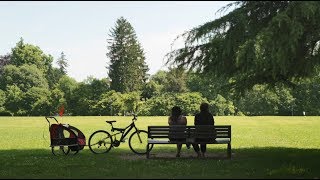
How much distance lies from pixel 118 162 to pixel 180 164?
65.8 inches

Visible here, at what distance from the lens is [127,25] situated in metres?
87.2

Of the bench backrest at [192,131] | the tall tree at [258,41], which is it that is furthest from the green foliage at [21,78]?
the tall tree at [258,41]

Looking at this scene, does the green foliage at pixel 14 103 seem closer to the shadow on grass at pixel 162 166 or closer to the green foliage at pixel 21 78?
the green foliage at pixel 21 78

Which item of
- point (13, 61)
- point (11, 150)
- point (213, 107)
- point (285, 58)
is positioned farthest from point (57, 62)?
point (285, 58)

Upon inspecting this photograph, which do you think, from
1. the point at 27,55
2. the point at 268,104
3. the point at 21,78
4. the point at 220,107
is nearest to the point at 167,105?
the point at 220,107

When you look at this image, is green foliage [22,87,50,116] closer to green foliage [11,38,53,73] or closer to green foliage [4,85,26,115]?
green foliage [4,85,26,115]

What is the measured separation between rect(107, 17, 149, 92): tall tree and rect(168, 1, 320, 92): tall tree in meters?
70.0

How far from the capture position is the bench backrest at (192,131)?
12.1 meters

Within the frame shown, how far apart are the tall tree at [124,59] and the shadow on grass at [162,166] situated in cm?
6736

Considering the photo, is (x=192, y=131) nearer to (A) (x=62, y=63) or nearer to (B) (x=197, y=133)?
(B) (x=197, y=133)

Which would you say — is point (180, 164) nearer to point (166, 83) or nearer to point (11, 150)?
point (11, 150)

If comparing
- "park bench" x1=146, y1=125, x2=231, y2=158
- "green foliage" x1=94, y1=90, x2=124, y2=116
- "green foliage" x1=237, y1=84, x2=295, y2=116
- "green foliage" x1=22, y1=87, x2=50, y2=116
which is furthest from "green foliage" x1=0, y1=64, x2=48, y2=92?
"park bench" x1=146, y1=125, x2=231, y2=158

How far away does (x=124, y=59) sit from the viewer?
82.8 metres

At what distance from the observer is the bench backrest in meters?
Answer: 12.1
